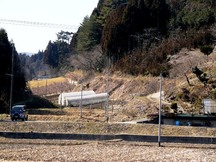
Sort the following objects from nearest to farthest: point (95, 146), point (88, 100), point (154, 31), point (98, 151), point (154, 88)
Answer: point (98, 151)
point (95, 146)
point (154, 88)
point (88, 100)
point (154, 31)

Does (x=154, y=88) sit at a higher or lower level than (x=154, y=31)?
lower

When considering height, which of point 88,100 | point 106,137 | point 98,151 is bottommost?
point 98,151

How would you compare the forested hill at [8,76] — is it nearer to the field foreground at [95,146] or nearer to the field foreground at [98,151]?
the field foreground at [95,146]

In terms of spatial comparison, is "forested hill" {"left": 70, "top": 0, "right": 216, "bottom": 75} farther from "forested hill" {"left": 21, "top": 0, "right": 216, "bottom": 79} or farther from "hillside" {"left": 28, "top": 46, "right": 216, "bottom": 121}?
"hillside" {"left": 28, "top": 46, "right": 216, "bottom": 121}

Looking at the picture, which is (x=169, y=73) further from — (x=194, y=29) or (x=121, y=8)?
(x=121, y=8)

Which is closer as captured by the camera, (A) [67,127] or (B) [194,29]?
(A) [67,127]

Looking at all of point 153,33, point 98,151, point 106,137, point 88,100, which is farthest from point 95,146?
point 153,33

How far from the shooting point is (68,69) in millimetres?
87562

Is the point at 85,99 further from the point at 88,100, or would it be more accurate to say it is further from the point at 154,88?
the point at 154,88

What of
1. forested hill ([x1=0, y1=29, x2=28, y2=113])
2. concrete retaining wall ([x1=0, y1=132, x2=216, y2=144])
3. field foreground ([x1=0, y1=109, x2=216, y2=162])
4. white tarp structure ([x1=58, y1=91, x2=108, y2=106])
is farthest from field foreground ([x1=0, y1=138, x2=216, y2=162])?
white tarp structure ([x1=58, y1=91, x2=108, y2=106])

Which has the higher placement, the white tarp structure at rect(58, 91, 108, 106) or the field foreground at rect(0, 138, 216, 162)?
the white tarp structure at rect(58, 91, 108, 106)

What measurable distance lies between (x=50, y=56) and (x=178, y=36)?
60.0m

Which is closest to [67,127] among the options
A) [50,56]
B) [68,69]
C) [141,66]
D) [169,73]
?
[169,73]

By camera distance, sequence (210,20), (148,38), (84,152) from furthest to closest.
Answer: (148,38)
(210,20)
(84,152)
